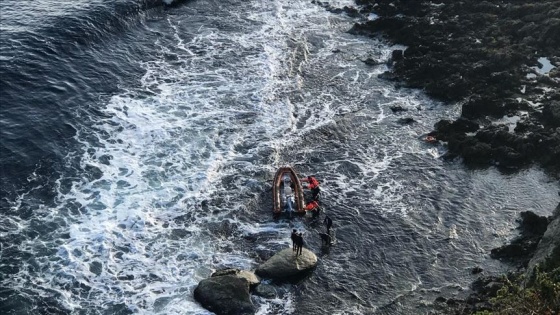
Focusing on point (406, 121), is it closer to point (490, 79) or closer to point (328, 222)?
point (490, 79)

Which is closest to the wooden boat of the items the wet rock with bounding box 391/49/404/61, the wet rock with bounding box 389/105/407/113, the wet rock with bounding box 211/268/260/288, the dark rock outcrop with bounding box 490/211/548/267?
the wet rock with bounding box 211/268/260/288

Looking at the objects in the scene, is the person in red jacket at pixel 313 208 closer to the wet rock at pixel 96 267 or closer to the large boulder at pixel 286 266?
the large boulder at pixel 286 266

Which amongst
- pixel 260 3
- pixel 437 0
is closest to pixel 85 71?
pixel 260 3

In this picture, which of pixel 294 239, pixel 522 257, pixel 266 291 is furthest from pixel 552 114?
pixel 266 291

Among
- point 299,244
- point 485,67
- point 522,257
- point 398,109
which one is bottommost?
point 522,257

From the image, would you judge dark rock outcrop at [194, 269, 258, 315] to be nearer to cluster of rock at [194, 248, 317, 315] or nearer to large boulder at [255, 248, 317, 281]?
cluster of rock at [194, 248, 317, 315]
